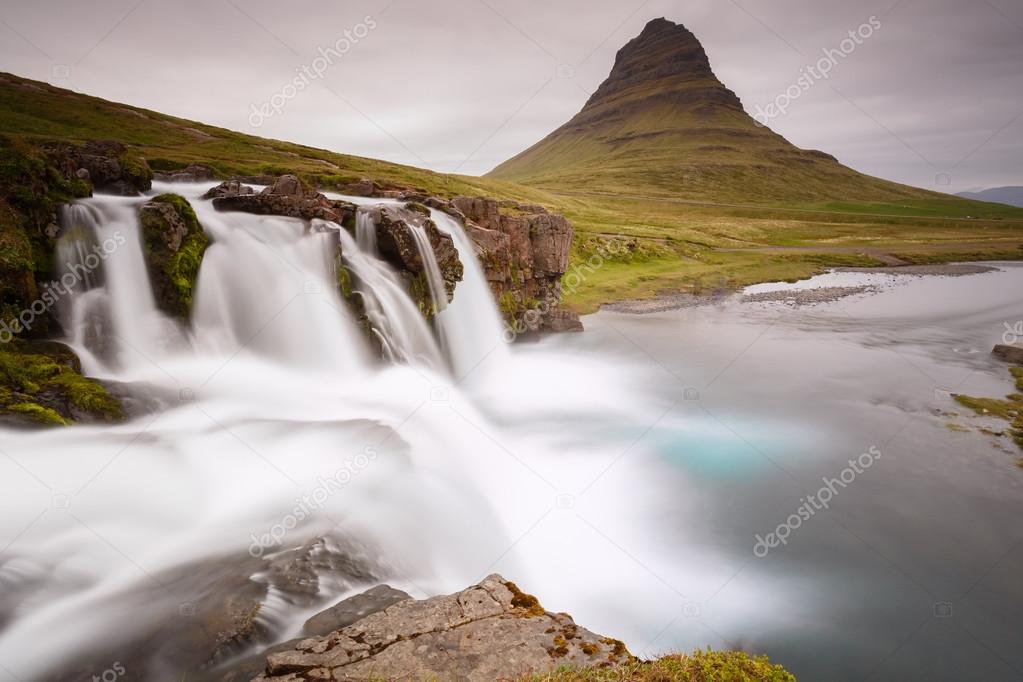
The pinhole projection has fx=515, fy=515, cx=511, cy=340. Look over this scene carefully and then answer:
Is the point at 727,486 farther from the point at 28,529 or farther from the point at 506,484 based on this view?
the point at 28,529

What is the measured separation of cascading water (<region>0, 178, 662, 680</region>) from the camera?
7238mm

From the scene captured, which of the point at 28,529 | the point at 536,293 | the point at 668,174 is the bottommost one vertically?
the point at 28,529

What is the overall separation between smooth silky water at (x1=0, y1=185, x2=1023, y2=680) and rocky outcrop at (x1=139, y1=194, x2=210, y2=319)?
462mm

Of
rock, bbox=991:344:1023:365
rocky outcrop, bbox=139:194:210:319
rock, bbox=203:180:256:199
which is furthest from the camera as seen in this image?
rock, bbox=991:344:1023:365

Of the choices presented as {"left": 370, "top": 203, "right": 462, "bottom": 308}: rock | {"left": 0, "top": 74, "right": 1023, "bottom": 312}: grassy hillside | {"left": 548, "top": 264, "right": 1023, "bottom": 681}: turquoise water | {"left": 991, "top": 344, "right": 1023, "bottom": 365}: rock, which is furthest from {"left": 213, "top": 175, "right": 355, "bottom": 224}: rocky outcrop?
{"left": 991, "top": 344, "right": 1023, "bottom": 365}: rock

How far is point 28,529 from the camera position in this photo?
7.89 m

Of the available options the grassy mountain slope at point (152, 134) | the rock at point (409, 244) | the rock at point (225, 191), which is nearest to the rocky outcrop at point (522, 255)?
the rock at point (409, 244)

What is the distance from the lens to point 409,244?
2036cm

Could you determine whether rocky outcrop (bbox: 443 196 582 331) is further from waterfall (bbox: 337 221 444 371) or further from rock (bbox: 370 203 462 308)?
waterfall (bbox: 337 221 444 371)

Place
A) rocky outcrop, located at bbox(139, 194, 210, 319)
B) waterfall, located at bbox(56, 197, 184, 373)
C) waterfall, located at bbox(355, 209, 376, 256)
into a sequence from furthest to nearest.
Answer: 1. waterfall, located at bbox(355, 209, 376, 256)
2. rocky outcrop, located at bbox(139, 194, 210, 319)
3. waterfall, located at bbox(56, 197, 184, 373)

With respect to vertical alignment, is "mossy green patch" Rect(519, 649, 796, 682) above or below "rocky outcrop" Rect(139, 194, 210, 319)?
below

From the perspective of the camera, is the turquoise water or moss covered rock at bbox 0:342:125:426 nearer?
the turquoise water

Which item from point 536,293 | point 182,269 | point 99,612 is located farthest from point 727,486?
point 536,293

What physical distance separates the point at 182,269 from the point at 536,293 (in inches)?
835
